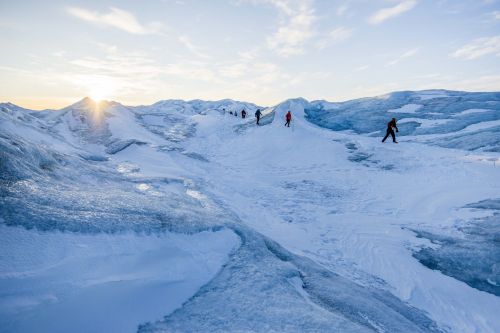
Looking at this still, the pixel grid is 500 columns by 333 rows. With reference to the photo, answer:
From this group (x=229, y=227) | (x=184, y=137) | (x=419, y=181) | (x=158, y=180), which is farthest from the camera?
(x=184, y=137)

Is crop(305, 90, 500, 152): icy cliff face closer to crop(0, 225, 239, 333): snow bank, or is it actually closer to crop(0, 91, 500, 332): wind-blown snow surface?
crop(0, 91, 500, 332): wind-blown snow surface

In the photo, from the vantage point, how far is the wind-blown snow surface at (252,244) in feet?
14.8

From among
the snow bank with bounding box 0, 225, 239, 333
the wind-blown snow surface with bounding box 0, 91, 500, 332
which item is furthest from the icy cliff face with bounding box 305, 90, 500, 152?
the snow bank with bounding box 0, 225, 239, 333

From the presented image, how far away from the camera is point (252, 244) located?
7176 millimetres

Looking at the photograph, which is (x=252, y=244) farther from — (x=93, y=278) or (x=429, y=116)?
(x=429, y=116)

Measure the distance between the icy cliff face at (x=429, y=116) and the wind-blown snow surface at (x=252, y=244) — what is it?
6.48 m

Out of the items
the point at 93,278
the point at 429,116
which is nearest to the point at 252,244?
the point at 93,278

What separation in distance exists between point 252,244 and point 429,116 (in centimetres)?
3435

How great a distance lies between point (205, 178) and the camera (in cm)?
1688

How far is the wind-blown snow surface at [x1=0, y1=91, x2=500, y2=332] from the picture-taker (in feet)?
14.8

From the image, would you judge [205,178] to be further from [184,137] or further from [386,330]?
[184,137]

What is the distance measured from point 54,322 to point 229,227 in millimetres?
3890

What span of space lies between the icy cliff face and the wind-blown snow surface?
6.48 m

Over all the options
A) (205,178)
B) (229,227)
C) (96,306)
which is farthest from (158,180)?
(96,306)
